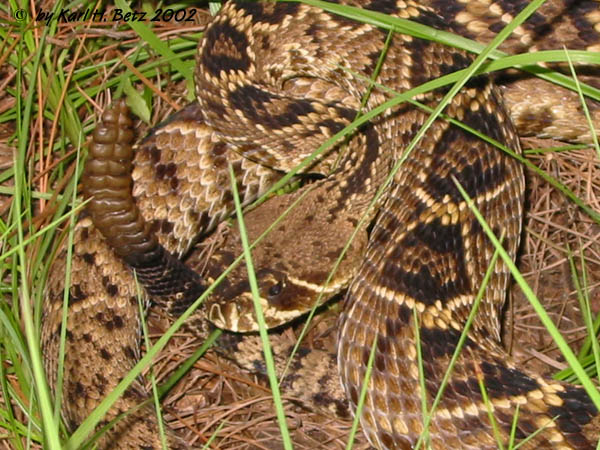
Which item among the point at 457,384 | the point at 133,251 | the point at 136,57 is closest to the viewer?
the point at 457,384

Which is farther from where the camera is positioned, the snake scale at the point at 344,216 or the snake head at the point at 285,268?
the snake head at the point at 285,268

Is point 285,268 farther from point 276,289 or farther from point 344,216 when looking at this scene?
point 344,216

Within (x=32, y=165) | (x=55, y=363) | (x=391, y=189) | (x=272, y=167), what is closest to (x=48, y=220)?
(x=32, y=165)

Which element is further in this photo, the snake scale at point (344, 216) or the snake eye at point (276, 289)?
the snake eye at point (276, 289)

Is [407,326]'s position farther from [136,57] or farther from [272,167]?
[136,57]

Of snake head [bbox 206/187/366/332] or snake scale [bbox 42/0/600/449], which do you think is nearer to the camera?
snake scale [bbox 42/0/600/449]

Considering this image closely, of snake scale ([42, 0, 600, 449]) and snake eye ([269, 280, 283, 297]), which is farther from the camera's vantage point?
snake eye ([269, 280, 283, 297])

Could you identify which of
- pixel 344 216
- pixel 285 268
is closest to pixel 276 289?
pixel 285 268
